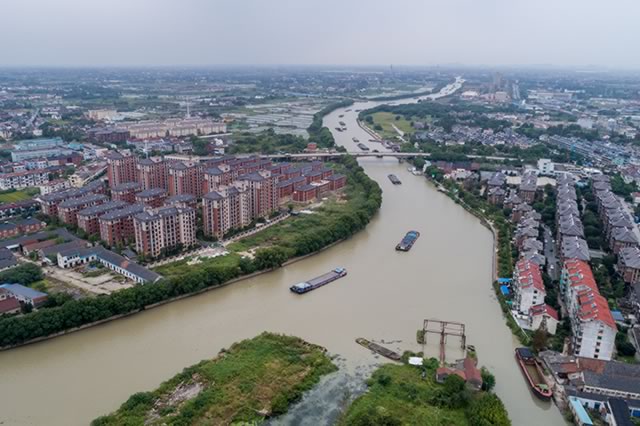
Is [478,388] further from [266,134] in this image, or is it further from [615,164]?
[266,134]

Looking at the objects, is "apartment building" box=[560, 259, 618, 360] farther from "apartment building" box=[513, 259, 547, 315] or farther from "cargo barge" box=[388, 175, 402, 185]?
"cargo barge" box=[388, 175, 402, 185]

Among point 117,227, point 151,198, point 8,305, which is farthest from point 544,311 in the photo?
point 151,198

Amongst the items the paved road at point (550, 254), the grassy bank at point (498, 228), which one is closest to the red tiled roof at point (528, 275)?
the grassy bank at point (498, 228)

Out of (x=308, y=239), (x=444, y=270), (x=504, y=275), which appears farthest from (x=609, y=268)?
(x=308, y=239)

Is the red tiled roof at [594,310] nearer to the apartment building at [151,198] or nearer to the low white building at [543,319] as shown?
the low white building at [543,319]

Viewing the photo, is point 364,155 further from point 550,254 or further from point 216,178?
point 550,254
